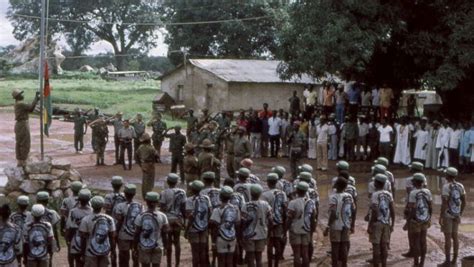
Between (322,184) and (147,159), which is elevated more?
(147,159)

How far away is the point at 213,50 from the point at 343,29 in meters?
28.1

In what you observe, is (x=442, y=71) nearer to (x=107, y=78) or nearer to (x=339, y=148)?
(x=339, y=148)

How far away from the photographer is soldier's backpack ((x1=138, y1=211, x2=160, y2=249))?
1085cm

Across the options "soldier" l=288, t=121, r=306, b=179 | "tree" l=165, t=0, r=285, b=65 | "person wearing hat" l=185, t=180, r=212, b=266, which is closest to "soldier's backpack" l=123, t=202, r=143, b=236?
"person wearing hat" l=185, t=180, r=212, b=266

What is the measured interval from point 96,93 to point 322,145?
2746 cm

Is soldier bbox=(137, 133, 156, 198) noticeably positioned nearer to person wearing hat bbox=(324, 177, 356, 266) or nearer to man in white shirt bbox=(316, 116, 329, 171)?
person wearing hat bbox=(324, 177, 356, 266)

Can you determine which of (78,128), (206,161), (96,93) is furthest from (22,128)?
(96,93)

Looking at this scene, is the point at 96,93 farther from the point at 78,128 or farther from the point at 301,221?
the point at 301,221

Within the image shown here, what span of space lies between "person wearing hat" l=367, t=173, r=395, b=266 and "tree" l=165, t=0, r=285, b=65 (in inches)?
1392

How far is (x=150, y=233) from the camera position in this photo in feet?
35.6

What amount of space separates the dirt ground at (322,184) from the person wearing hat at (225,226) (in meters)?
1.99

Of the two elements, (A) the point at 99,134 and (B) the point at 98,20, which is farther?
(B) the point at 98,20

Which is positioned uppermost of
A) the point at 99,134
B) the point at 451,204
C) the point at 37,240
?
the point at 99,134

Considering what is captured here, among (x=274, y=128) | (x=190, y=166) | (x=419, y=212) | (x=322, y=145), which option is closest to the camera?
(x=419, y=212)
